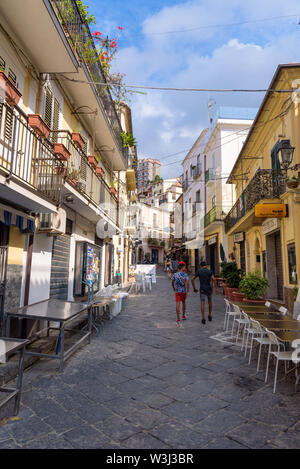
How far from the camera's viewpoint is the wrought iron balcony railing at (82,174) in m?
6.79

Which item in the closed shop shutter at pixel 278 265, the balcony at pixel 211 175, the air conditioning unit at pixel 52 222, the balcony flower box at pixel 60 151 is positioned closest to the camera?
the air conditioning unit at pixel 52 222

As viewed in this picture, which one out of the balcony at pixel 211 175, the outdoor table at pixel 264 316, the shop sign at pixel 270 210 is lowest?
the outdoor table at pixel 264 316

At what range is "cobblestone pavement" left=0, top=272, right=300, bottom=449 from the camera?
253 centimetres

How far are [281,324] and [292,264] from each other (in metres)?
4.65

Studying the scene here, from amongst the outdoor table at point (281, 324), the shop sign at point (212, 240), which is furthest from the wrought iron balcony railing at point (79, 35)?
the shop sign at point (212, 240)

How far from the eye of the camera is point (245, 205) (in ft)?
39.5

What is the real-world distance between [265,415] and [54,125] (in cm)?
679

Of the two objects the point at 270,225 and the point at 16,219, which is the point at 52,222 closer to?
the point at 16,219

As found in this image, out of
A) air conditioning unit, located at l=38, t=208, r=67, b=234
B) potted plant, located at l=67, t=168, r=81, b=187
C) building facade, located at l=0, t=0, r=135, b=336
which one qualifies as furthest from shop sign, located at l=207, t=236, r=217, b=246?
air conditioning unit, located at l=38, t=208, r=67, b=234

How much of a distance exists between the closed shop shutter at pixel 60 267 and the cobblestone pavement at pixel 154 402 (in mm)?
2225

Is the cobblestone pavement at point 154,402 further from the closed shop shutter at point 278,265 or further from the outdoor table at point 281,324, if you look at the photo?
the closed shop shutter at point 278,265

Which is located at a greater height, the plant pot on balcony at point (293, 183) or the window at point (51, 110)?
the window at point (51, 110)

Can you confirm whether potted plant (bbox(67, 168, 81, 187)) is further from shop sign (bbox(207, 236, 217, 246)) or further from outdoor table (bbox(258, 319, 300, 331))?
shop sign (bbox(207, 236, 217, 246))

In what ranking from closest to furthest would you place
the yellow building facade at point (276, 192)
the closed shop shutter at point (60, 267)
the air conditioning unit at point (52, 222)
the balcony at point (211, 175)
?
the air conditioning unit at point (52, 222) → the closed shop shutter at point (60, 267) → the yellow building facade at point (276, 192) → the balcony at point (211, 175)
